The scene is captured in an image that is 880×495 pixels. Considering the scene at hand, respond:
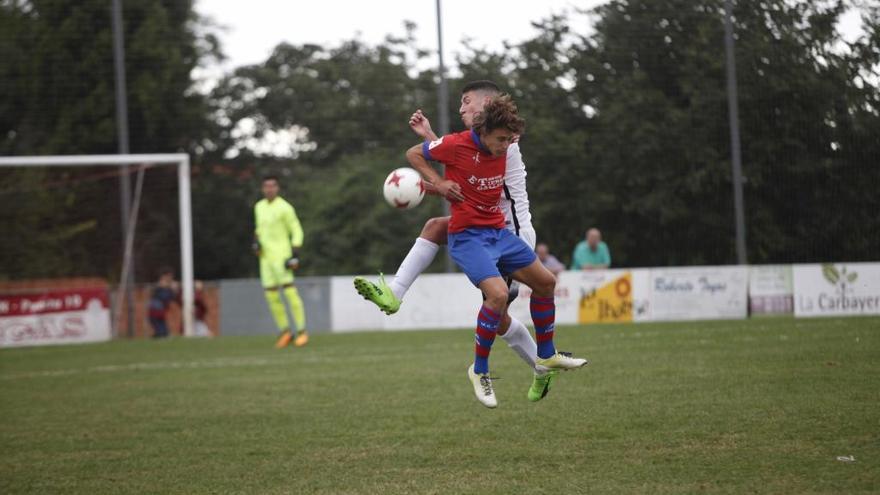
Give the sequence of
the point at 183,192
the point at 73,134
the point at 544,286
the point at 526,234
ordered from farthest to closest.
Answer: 1. the point at 73,134
2. the point at 183,192
3. the point at 526,234
4. the point at 544,286

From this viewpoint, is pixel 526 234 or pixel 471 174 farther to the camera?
pixel 526 234

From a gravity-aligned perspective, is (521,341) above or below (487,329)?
below

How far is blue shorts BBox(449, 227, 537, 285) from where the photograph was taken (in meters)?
7.10

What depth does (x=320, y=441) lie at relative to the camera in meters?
7.32

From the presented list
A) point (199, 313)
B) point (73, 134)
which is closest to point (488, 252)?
point (199, 313)

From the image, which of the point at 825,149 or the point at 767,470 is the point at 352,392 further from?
the point at 825,149

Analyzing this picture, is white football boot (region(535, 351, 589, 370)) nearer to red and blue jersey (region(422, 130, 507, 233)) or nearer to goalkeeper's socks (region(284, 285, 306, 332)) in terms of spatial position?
red and blue jersey (region(422, 130, 507, 233))

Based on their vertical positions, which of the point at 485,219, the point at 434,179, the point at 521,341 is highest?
the point at 434,179

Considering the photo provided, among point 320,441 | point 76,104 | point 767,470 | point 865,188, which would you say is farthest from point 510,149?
point 76,104

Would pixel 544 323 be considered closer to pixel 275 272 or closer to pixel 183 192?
pixel 275 272

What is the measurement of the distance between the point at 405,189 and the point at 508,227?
845 mm

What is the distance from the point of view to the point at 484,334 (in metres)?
7.28

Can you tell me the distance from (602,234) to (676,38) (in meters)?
4.22

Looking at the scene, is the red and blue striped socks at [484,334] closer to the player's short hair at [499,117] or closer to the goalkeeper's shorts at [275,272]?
the player's short hair at [499,117]
